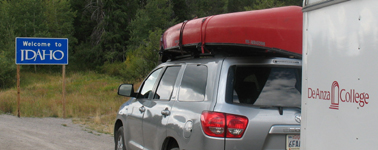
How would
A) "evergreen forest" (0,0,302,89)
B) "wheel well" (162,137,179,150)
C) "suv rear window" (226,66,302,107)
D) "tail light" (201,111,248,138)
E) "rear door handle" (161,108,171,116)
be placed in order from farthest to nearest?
"evergreen forest" (0,0,302,89), "rear door handle" (161,108,171,116), "wheel well" (162,137,179,150), "suv rear window" (226,66,302,107), "tail light" (201,111,248,138)

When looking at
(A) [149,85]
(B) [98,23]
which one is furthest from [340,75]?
(B) [98,23]

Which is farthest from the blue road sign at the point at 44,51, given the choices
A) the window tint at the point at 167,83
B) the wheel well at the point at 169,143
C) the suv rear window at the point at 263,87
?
the suv rear window at the point at 263,87

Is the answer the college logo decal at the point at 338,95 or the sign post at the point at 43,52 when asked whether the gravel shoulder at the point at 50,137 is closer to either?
the sign post at the point at 43,52

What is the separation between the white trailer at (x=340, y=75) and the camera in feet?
8.47

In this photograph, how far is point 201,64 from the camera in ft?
15.8

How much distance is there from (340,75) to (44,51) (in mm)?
15584

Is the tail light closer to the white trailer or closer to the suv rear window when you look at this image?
the suv rear window

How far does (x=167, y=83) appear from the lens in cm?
569

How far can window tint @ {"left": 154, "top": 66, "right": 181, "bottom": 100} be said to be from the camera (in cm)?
548

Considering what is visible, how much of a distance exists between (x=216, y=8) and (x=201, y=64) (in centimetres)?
7208

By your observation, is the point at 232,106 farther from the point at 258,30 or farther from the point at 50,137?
the point at 50,137

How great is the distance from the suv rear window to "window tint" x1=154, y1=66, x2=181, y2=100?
1.31 metres

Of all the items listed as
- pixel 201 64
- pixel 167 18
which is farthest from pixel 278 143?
pixel 167 18

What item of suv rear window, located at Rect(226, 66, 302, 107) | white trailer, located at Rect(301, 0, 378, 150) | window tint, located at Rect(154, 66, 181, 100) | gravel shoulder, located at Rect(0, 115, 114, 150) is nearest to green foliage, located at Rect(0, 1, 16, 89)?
gravel shoulder, located at Rect(0, 115, 114, 150)
